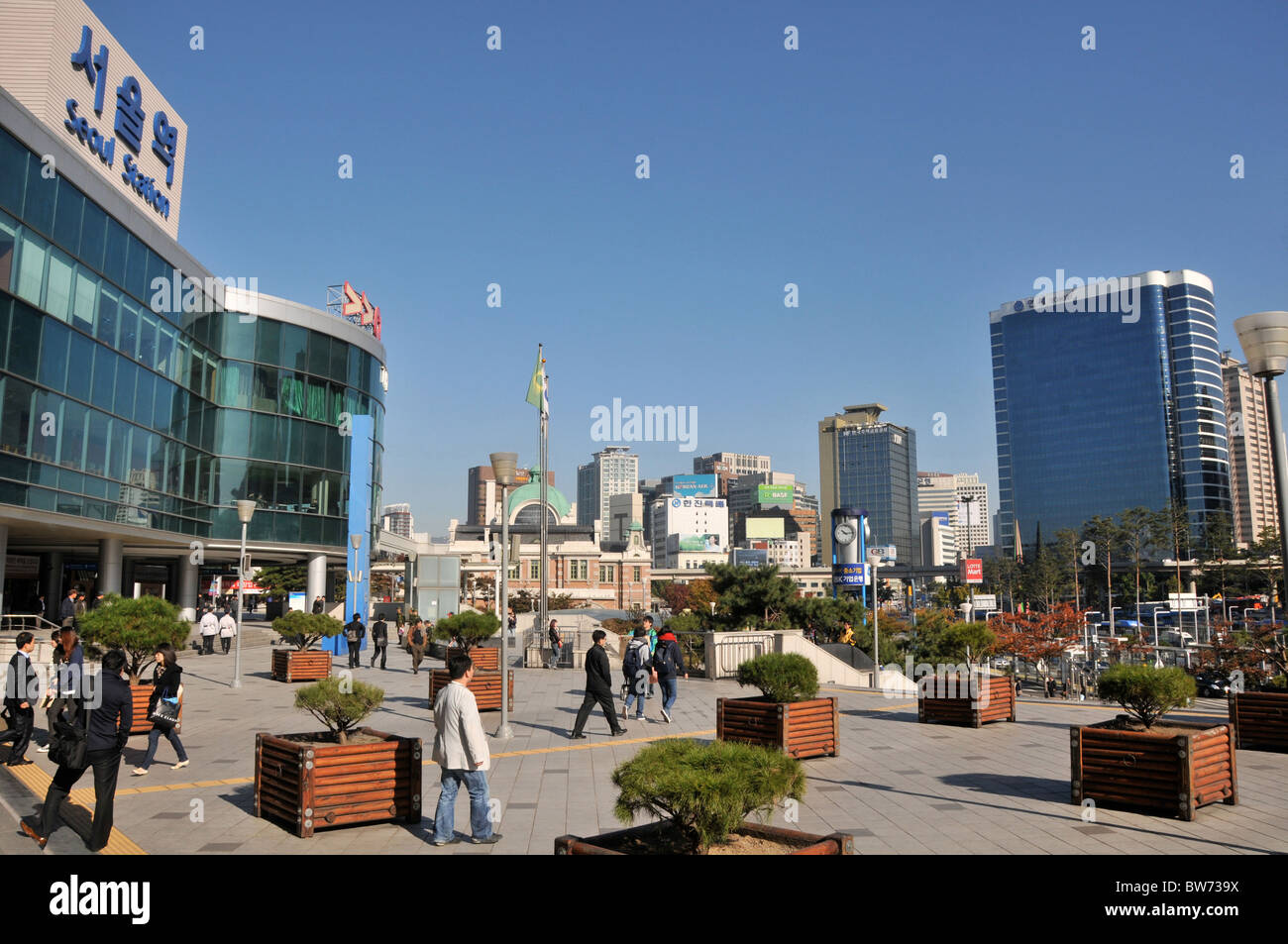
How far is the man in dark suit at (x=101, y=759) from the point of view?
704 centimetres

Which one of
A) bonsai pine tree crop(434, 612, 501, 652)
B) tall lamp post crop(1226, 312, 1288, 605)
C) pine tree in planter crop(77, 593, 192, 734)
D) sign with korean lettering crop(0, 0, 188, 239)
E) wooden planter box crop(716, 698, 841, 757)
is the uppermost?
sign with korean lettering crop(0, 0, 188, 239)

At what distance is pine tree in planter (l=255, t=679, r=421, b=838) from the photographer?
759cm

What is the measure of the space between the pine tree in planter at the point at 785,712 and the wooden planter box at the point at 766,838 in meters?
5.67

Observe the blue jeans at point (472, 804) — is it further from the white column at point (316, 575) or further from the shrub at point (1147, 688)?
the white column at point (316, 575)

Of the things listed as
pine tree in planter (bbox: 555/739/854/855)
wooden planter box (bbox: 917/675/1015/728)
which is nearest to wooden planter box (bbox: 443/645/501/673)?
wooden planter box (bbox: 917/675/1015/728)

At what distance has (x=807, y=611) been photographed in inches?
1481

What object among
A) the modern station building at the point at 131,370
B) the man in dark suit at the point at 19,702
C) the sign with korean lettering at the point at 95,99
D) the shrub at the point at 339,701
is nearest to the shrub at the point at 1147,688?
the shrub at the point at 339,701

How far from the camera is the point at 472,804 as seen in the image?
738 centimetres

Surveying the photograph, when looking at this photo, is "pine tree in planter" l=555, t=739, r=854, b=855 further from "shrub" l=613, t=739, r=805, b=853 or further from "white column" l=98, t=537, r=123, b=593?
"white column" l=98, t=537, r=123, b=593

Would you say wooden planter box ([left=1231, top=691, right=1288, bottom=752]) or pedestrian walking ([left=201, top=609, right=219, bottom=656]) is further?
pedestrian walking ([left=201, top=609, right=219, bottom=656])

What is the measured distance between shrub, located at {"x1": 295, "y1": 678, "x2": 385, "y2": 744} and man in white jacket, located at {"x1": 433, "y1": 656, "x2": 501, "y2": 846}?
106 cm
